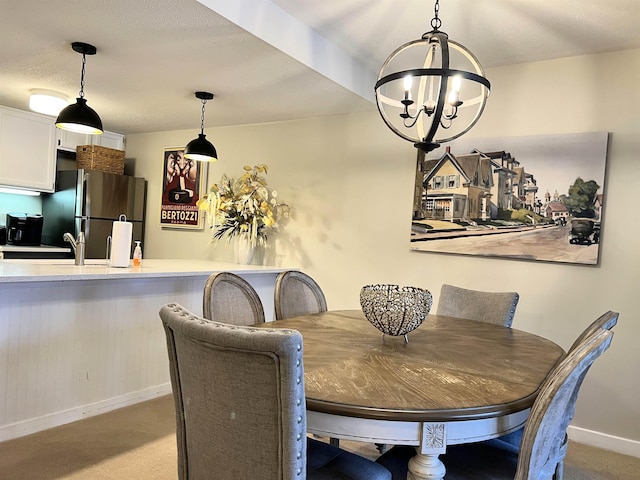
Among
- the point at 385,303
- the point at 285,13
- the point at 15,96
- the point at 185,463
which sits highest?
the point at 285,13

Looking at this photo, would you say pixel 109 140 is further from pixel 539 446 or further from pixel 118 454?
pixel 539 446

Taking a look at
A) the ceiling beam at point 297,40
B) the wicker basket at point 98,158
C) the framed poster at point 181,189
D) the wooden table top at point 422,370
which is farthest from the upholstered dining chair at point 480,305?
the wicker basket at point 98,158

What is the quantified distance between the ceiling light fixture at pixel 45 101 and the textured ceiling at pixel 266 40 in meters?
0.11

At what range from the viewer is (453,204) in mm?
3258

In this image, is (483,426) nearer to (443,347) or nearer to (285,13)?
(443,347)

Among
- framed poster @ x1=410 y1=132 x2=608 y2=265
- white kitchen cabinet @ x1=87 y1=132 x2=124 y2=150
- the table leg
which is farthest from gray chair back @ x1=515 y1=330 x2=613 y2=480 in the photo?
white kitchen cabinet @ x1=87 y1=132 x2=124 y2=150

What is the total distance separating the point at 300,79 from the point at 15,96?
256cm

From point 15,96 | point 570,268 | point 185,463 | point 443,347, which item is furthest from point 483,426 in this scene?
point 15,96

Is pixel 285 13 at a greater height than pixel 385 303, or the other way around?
pixel 285 13

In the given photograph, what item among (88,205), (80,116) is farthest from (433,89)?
(88,205)

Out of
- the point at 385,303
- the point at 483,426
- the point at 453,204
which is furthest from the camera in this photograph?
the point at 453,204

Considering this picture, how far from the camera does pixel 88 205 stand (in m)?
4.53

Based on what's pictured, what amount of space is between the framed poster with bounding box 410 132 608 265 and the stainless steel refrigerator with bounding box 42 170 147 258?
3.09m

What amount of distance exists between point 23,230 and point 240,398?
4411mm
